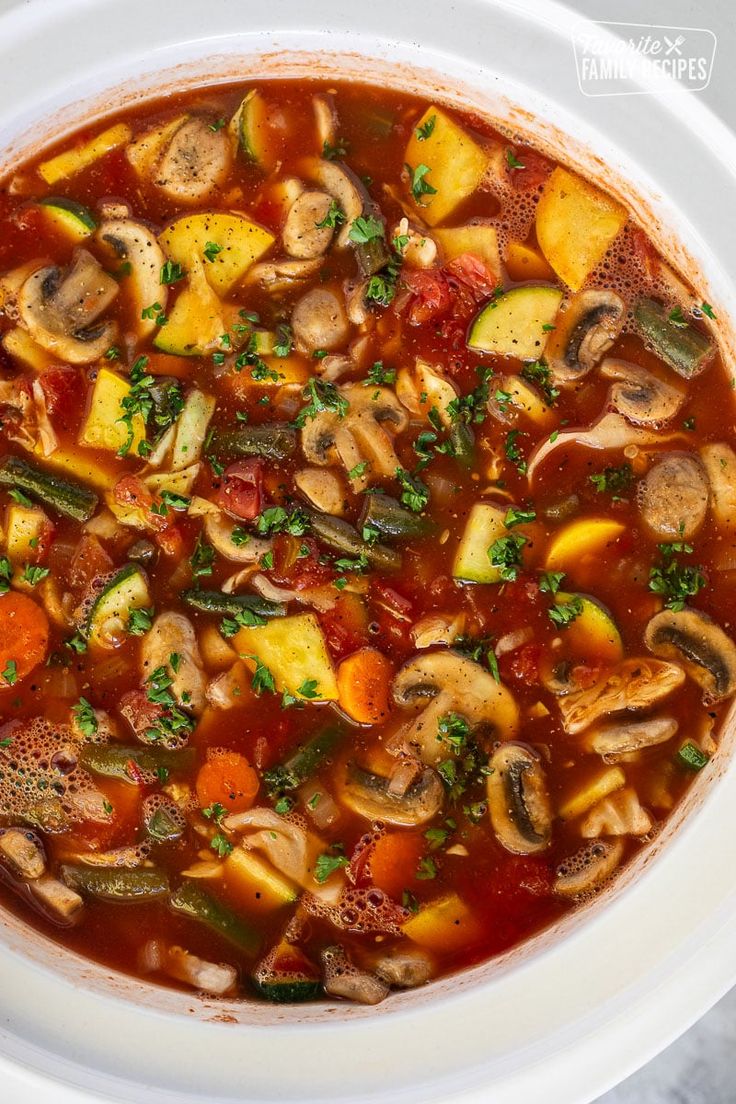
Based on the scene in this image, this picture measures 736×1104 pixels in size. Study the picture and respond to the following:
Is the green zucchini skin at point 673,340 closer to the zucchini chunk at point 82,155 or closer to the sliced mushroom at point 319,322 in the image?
the sliced mushroom at point 319,322

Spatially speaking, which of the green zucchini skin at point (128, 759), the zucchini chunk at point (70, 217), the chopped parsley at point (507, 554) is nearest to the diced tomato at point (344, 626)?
the chopped parsley at point (507, 554)

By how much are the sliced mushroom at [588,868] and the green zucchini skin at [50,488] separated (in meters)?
2.25

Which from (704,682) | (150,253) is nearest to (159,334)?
(150,253)

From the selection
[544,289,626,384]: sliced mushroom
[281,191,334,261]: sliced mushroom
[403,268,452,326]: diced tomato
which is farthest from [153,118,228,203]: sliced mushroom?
[544,289,626,384]: sliced mushroom

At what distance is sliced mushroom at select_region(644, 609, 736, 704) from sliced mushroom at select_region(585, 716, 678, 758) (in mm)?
A: 218

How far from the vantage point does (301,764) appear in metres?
3.74

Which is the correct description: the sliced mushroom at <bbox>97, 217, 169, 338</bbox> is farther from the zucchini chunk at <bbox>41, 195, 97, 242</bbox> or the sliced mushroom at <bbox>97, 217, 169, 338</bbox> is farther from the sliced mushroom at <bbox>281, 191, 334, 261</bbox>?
the sliced mushroom at <bbox>281, 191, 334, 261</bbox>

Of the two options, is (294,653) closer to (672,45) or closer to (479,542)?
(479,542)

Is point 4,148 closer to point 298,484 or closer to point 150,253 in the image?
point 150,253

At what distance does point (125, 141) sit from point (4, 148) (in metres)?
0.44

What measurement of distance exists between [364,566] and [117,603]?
924mm

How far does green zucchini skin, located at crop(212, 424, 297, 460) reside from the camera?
3697mm

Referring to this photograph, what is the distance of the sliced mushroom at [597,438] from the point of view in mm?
3777

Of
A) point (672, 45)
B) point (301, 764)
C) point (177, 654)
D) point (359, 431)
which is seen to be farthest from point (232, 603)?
point (672, 45)
